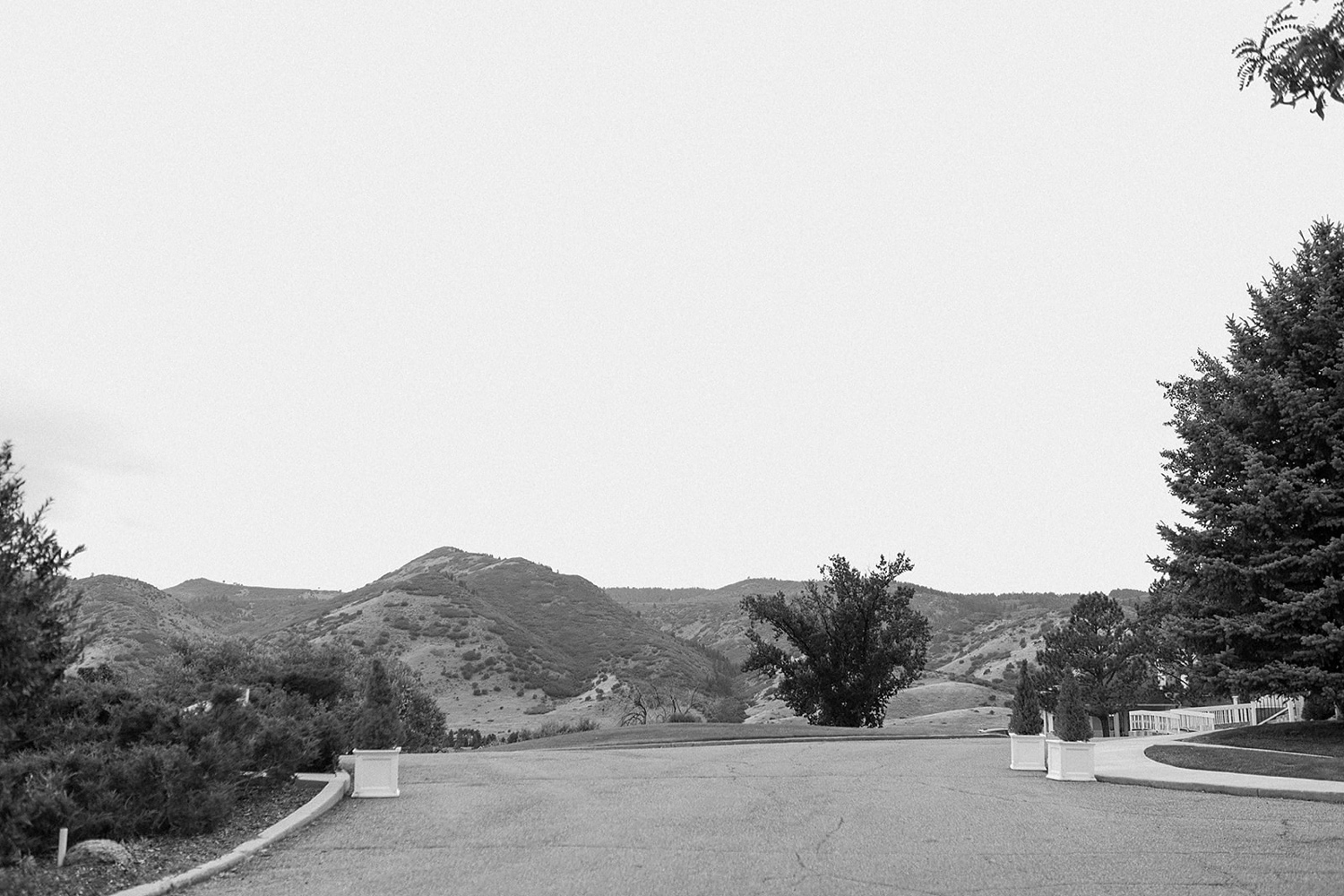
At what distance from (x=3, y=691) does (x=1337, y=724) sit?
24331 millimetres

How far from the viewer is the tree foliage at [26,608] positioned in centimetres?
1088

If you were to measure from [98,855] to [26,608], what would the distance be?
11.1 feet

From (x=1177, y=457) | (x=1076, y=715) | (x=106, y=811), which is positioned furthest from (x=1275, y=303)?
(x=106, y=811)

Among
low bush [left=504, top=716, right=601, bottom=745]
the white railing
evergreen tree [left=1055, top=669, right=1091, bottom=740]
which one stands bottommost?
low bush [left=504, top=716, right=601, bottom=745]

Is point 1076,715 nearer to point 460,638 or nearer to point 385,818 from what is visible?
point 385,818

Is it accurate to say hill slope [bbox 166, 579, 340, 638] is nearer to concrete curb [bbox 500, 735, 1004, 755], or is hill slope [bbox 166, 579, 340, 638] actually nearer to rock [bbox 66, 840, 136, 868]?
concrete curb [bbox 500, 735, 1004, 755]

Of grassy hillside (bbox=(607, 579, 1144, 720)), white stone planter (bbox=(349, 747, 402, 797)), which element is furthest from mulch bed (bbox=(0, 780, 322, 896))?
grassy hillside (bbox=(607, 579, 1144, 720))

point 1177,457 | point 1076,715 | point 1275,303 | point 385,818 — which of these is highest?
point 1275,303

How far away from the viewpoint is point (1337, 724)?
2245 centimetres

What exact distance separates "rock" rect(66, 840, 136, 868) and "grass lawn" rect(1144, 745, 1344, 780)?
50.3 ft

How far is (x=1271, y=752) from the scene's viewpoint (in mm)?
18953

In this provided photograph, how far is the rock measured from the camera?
891cm

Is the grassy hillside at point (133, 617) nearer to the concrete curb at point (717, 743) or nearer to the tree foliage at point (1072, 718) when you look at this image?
the concrete curb at point (717, 743)

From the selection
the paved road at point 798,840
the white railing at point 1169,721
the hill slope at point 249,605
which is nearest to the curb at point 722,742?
the white railing at point 1169,721
